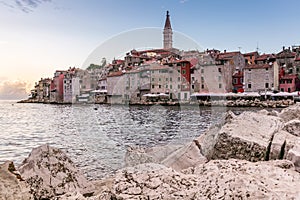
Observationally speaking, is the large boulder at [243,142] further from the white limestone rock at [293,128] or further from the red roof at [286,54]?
the red roof at [286,54]

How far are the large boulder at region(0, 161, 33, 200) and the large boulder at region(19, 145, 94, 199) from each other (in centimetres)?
66

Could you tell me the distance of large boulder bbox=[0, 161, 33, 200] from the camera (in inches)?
120

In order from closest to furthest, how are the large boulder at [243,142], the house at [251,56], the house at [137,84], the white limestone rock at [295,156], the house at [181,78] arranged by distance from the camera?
the white limestone rock at [295,156]
the large boulder at [243,142]
the house at [181,78]
the house at [137,84]
the house at [251,56]

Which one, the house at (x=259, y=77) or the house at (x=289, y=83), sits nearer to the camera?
the house at (x=289, y=83)

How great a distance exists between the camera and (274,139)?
16.1 feet

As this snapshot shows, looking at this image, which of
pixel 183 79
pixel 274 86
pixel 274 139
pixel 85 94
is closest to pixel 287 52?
pixel 274 86

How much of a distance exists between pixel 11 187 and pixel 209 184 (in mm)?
2099

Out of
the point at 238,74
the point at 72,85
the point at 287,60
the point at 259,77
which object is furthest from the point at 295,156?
the point at 72,85

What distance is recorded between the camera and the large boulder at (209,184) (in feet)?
8.41

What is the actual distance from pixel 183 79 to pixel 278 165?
55954 mm

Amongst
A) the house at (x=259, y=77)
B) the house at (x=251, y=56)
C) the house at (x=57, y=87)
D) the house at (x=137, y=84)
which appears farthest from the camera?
the house at (x=57, y=87)

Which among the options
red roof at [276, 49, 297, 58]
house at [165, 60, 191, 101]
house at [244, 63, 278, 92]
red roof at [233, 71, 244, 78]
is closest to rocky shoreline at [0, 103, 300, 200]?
house at [244, 63, 278, 92]

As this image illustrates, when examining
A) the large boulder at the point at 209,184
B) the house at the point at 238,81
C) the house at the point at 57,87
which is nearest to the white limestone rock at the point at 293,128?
the large boulder at the point at 209,184

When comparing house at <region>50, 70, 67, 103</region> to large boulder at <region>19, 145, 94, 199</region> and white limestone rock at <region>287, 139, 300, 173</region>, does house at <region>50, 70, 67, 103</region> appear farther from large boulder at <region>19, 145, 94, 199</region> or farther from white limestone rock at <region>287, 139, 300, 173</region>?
white limestone rock at <region>287, 139, 300, 173</region>
